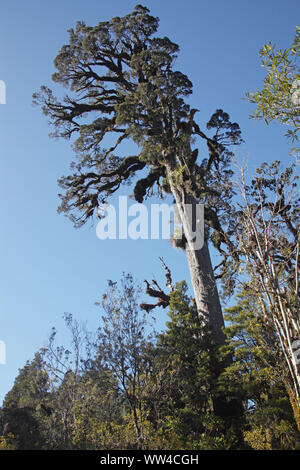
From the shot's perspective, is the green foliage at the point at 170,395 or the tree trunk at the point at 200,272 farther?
the tree trunk at the point at 200,272

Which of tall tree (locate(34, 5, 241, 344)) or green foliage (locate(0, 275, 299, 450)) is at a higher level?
tall tree (locate(34, 5, 241, 344))

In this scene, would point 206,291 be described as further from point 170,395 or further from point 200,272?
point 170,395

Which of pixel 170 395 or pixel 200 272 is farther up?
pixel 200 272

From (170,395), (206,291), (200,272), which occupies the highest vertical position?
(200,272)

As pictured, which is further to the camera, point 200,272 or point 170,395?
point 200,272

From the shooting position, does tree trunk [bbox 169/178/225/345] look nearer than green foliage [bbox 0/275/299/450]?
No

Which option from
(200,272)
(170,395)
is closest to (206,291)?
(200,272)

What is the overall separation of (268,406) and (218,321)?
2.53 m

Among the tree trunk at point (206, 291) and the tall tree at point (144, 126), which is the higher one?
the tall tree at point (144, 126)

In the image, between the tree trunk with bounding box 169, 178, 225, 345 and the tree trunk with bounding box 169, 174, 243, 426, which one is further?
the tree trunk with bounding box 169, 178, 225, 345

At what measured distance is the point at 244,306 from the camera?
9.43 m

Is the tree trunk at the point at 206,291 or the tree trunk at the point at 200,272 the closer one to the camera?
the tree trunk at the point at 206,291

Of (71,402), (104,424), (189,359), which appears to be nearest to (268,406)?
(189,359)

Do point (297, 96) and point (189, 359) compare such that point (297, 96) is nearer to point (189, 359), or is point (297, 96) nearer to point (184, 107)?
point (189, 359)
